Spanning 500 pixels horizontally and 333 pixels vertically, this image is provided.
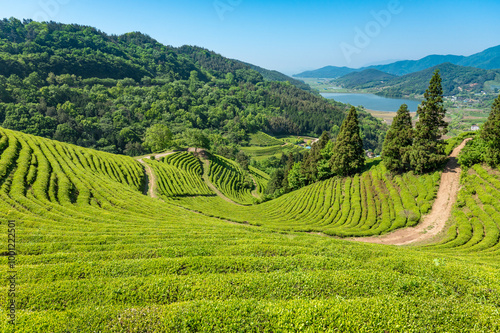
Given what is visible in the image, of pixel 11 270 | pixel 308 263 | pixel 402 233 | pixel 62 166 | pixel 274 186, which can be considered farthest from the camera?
pixel 274 186

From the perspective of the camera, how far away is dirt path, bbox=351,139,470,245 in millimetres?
25891

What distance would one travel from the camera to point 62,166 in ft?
121

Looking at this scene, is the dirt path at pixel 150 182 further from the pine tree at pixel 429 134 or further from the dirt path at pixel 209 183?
the pine tree at pixel 429 134

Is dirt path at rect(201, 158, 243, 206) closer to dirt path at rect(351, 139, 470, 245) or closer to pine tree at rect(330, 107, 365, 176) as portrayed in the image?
pine tree at rect(330, 107, 365, 176)

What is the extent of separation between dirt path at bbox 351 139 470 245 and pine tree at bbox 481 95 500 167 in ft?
13.9

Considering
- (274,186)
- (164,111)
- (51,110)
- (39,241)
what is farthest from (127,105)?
(39,241)

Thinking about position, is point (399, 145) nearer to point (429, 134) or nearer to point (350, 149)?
point (429, 134)

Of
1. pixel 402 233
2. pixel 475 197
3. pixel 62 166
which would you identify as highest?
pixel 62 166

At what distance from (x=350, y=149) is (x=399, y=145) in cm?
864

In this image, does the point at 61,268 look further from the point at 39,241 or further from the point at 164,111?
the point at 164,111

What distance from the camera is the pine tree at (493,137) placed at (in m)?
28.1

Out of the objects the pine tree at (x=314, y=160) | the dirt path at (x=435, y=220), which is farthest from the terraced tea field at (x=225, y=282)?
the pine tree at (x=314, y=160)

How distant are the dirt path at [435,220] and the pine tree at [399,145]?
623cm

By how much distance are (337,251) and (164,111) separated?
200 m
